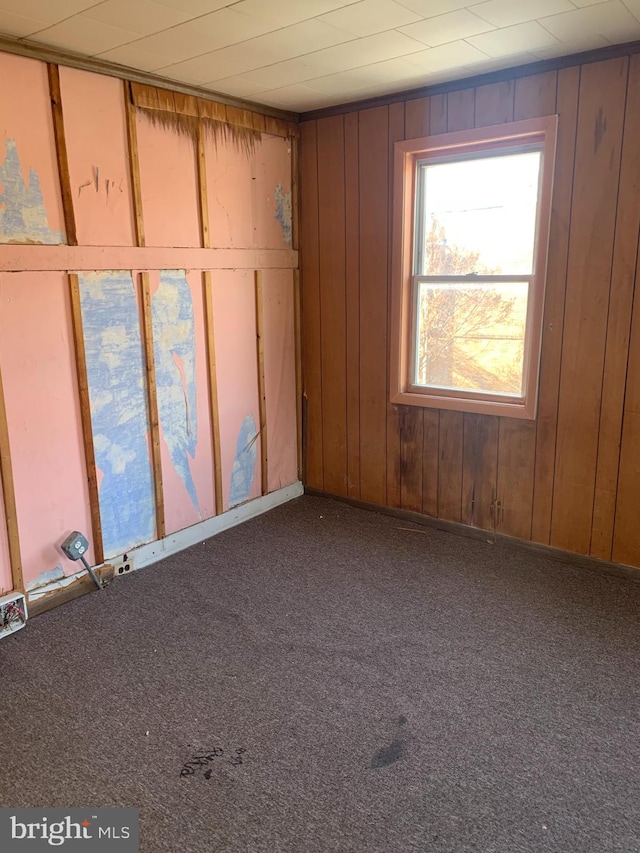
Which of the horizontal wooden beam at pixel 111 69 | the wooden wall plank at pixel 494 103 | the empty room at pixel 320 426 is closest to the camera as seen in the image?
the empty room at pixel 320 426

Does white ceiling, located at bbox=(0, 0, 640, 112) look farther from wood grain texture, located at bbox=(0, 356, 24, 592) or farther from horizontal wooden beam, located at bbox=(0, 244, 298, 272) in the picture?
wood grain texture, located at bbox=(0, 356, 24, 592)

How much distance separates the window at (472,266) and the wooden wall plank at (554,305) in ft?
0.14

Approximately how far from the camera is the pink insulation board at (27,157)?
2.62 m

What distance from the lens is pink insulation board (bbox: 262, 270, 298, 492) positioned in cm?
403

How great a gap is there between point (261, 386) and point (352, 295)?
32.1 inches

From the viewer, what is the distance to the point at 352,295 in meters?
3.94

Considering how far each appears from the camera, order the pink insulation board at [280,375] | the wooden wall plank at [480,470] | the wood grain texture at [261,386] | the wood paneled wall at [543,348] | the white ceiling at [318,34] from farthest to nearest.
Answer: the pink insulation board at [280,375] → the wood grain texture at [261,386] → the wooden wall plank at [480,470] → the wood paneled wall at [543,348] → the white ceiling at [318,34]

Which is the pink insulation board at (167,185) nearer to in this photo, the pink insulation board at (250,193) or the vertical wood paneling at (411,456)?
the pink insulation board at (250,193)

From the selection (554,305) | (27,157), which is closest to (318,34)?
(27,157)

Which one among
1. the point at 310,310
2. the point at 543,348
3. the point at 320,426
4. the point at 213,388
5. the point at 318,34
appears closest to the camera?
the point at 318,34

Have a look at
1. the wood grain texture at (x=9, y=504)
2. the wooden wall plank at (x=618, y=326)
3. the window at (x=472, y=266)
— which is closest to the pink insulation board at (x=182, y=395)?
the wood grain texture at (x=9, y=504)

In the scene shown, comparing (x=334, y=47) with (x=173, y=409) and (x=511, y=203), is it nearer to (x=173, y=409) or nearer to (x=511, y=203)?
(x=511, y=203)

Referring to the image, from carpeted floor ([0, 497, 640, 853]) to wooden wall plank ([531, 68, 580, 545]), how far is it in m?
0.38

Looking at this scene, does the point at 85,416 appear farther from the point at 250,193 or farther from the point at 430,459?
the point at 430,459
